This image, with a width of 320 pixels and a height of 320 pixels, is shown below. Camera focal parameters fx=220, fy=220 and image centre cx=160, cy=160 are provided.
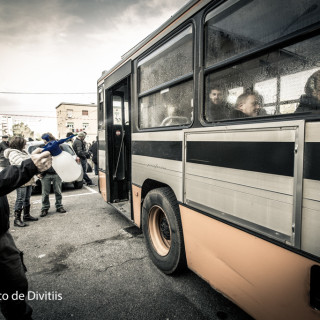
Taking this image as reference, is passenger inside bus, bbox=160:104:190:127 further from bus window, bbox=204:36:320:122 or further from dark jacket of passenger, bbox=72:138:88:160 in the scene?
dark jacket of passenger, bbox=72:138:88:160

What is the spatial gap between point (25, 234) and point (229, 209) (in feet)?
12.7

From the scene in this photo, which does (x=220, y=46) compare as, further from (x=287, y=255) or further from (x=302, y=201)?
(x=287, y=255)

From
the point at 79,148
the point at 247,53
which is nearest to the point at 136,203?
the point at 247,53

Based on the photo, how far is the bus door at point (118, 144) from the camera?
4.36 meters

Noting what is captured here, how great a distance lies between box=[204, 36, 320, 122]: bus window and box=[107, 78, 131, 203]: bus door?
2.95 meters

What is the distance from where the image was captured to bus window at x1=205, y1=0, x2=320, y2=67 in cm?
128

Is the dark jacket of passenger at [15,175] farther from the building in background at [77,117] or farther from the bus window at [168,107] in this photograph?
the building in background at [77,117]

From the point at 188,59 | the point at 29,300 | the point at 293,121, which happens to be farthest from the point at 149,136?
the point at 29,300

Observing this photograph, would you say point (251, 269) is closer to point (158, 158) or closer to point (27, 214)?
point (158, 158)

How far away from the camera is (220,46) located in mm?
1771

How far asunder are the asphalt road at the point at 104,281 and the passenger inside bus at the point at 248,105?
1.85m

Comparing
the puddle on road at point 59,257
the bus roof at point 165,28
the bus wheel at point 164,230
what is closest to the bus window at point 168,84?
the bus roof at point 165,28

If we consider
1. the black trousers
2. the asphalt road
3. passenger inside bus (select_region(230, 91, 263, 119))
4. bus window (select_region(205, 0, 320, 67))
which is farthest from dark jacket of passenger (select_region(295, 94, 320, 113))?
the black trousers

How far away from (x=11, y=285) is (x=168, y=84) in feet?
7.46
